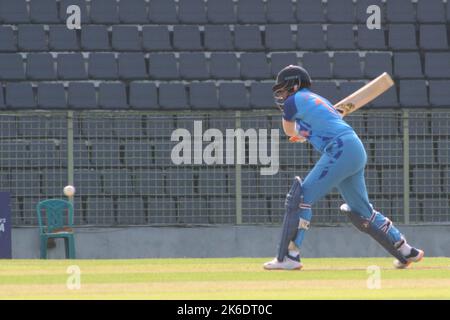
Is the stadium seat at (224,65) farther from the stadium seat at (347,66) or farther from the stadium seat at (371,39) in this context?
the stadium seat at (371,39)

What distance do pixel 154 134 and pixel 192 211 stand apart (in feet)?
3.86

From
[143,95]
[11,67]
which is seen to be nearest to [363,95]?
[143,95]

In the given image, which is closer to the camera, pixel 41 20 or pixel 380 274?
pixel 380 274

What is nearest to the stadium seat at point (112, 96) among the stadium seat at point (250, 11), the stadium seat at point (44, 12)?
the stadium seat at point (44, 12)

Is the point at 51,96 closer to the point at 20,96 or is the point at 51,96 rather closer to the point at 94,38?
the point at 20,96

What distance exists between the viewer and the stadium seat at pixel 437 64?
2038 centimetres

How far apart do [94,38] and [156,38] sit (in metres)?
1.00

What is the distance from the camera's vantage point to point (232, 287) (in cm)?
900

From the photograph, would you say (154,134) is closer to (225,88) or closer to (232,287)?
(225,88)

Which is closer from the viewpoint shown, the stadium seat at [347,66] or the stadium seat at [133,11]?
the stadium seat at [347,66]

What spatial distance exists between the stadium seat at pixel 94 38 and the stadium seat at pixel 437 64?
5.14m

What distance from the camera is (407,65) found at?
20.4 metres

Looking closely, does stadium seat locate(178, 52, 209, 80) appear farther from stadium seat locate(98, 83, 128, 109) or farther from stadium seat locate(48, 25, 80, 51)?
stadium seat locate(48, 25, 80, 51)

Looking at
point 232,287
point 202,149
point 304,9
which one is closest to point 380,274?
point 232,287
